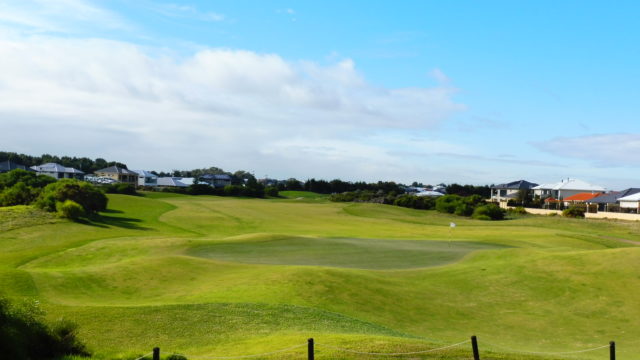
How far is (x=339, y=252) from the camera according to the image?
147 ft

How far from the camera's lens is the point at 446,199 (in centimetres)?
11562

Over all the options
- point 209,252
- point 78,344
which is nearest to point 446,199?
point 209,252

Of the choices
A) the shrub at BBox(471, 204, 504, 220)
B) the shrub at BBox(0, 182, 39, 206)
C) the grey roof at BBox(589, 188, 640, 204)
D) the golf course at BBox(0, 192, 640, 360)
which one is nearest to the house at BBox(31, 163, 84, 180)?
the shrub at BBox(0, 182, 39, 206)

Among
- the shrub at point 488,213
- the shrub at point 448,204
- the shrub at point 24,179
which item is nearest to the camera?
the shrub at point 24,179

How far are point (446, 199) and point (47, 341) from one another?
107061mm

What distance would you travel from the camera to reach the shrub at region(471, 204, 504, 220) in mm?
100169

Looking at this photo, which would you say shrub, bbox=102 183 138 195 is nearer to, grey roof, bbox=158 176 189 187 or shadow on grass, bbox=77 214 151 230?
shadow on grass, bbox=77 214 151 230

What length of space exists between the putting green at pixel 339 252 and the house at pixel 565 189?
4020 inches

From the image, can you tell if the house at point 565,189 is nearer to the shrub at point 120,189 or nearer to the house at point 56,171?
the shrub at point 120,189

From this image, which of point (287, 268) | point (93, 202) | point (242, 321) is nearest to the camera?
point (242, 321)

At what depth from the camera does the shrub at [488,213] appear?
329 feet

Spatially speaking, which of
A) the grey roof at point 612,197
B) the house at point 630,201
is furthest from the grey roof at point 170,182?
the house at point 630,201

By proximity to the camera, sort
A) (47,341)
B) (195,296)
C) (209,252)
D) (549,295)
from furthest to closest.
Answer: (209,252) → (549,295) → (195,296) → (47,341)

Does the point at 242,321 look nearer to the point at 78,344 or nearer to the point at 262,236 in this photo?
the point at 78,344
